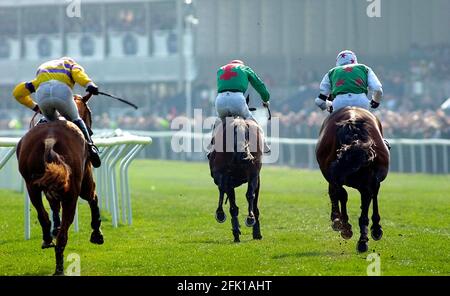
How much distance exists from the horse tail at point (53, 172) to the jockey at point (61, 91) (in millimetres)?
835

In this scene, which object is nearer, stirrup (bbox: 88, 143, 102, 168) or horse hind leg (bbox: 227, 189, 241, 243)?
stirrup (bbox: 88, 143, 102, 168)

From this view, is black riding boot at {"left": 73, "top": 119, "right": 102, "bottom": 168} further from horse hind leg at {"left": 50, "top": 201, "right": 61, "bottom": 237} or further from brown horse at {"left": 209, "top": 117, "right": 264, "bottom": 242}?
brown horse at {"left": 209, "top": 117, "right": 264, "bottom": 242}

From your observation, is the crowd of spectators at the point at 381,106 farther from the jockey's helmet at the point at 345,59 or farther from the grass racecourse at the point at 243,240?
the jockey's helmet at the point at 345,59

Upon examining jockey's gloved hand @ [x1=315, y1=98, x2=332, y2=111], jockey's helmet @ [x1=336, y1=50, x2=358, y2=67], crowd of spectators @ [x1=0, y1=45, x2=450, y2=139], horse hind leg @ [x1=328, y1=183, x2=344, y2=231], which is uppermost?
jockey's helmet @ [x1=336, y1=50, x2=358, y2=67]

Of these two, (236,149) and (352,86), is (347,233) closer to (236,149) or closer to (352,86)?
(352,86)

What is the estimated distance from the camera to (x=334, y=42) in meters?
35.8

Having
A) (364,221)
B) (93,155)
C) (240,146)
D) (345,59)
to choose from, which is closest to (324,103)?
(345,59)

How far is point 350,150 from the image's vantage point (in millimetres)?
10633

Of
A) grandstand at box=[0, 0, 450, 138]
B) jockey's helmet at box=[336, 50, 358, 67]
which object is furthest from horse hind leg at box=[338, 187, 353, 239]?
grandstand at box=[0, 0, 450, 138]

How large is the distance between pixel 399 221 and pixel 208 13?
24.8m

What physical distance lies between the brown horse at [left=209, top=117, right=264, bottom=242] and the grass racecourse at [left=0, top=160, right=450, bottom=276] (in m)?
0.37

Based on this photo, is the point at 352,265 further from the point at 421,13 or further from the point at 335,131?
the point at 421,13

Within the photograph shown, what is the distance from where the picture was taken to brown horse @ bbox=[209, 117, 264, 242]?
12422 mm

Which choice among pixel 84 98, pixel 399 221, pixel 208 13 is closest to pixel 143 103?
pixel 208 13
